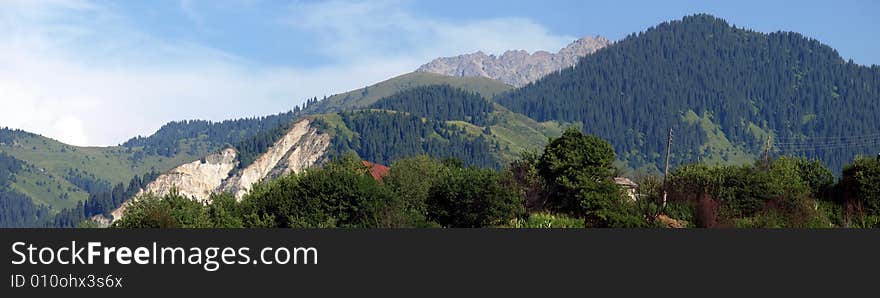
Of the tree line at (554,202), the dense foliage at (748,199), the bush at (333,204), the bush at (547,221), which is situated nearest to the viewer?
the bush at (547,221)

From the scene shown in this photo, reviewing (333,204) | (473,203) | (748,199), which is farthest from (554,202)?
(333,204)

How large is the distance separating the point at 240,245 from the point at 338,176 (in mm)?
46439

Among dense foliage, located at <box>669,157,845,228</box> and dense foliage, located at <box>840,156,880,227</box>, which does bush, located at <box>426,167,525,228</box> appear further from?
dense foliage, located at <box>840,156,880,227</box>

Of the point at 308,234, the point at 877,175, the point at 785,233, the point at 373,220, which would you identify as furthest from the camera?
the point at 877,175

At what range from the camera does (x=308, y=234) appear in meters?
36.6

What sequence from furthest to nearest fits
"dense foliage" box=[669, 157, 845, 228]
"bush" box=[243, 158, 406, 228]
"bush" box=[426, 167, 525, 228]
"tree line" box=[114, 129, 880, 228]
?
1. "bush" box=[426, 167, 525, 228]
2. "bush" box=[243, 158, 406, 228]
3. "dense foliage" box=[669, 157, 845, 228]
4. "tree line" box=[114, 129, 880, 228]

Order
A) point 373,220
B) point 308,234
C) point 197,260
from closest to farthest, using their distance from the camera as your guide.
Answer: point 197,260 → point 308,234 → point 373,220

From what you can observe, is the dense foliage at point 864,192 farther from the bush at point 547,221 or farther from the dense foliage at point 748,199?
the bush at point 547,221

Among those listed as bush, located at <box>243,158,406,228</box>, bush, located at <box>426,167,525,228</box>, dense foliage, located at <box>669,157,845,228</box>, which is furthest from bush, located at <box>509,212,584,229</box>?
dense foliage, located at <box>669,157,845,228</box>

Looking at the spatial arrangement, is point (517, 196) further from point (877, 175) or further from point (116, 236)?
point (116, 236)

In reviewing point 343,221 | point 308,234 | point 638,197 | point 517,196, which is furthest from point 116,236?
point 638,197

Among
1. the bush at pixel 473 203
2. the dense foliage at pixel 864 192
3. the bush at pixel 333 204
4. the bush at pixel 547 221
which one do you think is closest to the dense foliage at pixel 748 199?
the dense foliage at pixel 864 192

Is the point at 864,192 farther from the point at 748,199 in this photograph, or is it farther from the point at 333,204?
the point at 333,204

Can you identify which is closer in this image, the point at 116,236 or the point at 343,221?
the point at 116,236
